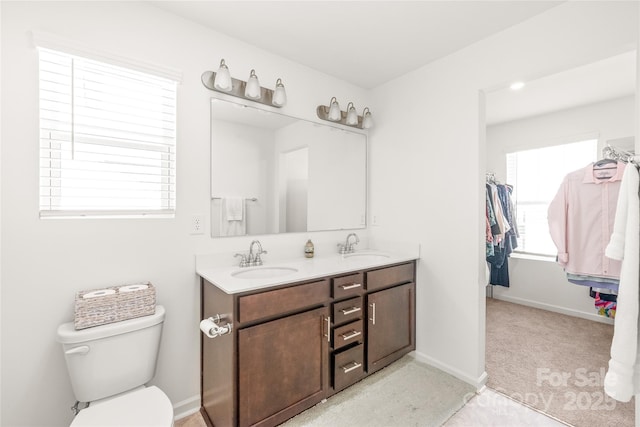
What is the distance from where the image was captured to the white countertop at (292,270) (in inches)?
57.7

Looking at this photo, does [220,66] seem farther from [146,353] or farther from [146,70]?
[146,353]

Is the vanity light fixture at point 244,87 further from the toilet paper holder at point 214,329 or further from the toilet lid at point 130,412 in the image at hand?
the toilet lid at point 130,412

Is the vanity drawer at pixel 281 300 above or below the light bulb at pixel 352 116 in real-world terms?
below

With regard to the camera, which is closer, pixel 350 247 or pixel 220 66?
pixel 220 66

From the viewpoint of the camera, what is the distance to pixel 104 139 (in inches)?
60.4

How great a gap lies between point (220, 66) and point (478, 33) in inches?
67.7

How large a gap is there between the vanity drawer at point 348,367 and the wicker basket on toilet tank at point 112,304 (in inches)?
44.7

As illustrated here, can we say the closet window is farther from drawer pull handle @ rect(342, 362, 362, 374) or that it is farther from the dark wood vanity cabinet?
drawer pull handle @ rect(342, 362, 362, 374)

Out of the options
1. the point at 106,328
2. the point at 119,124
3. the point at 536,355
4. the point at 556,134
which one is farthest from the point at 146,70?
the point at 556,134

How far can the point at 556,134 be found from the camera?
3.46m

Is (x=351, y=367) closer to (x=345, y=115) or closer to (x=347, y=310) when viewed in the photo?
(x=347, y=310)

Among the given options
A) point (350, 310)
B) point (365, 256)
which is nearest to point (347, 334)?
point (350, 310)

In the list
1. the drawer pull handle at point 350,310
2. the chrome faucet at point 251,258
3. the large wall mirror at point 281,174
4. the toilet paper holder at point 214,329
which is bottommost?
the drawer pull handle at point 350,310

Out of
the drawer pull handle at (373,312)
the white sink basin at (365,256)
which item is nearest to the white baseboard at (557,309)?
the white sink basin at (365,256)
